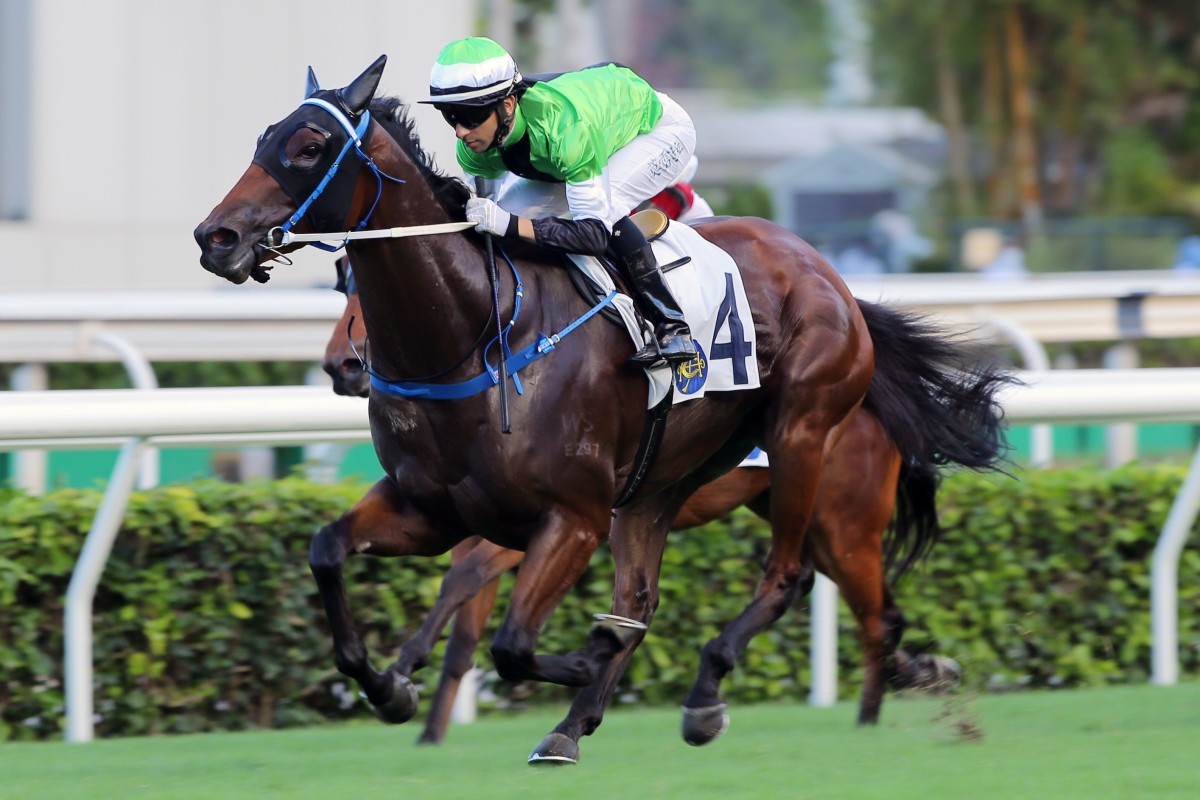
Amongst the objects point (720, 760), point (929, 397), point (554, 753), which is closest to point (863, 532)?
point (929, 397)

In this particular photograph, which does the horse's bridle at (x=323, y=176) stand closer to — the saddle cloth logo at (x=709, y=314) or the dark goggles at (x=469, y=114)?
the dark goggles at (x=469, y=114)

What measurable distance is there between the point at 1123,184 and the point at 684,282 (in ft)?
72.0

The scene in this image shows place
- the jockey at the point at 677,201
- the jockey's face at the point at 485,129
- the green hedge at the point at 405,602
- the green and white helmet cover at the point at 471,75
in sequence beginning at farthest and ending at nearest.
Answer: the jockey at the point at 677,201 < the green hedge at the point at 405,602 < the jockey's face at the point at 485,129 < the green and white helmet cover at the point at 471,75

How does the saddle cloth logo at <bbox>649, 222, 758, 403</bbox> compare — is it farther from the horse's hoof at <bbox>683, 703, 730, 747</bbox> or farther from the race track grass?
the race track grass

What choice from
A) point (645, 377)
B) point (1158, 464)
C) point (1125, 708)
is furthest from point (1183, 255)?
point (645, 377)

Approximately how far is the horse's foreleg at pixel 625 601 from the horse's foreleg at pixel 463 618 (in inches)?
17.3

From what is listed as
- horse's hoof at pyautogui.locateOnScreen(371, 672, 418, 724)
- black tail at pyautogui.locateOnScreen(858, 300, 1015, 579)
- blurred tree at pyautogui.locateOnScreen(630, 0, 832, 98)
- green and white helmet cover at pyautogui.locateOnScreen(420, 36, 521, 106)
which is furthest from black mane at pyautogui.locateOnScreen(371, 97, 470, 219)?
blurred tree at pyautogui.locateOnScreen(630, 0, 832, 98)

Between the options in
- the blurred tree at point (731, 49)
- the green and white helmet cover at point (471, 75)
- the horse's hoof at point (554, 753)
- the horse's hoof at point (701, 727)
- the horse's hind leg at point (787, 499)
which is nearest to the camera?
the green and white helmet cover at point (471, 75)

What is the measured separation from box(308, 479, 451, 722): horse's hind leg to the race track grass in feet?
0.64

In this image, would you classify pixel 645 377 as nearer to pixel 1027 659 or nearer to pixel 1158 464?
pixel 1027 659

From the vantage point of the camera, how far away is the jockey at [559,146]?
13.2 feet

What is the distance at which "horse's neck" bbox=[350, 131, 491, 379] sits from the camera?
155 inches

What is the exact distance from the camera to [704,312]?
14.6 ft

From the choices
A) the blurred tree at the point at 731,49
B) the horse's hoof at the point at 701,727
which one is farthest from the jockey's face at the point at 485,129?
the blurred tree at the point at 731,49
